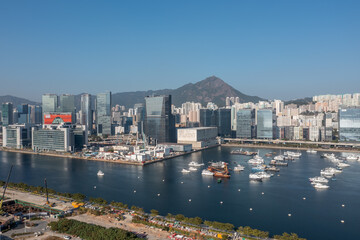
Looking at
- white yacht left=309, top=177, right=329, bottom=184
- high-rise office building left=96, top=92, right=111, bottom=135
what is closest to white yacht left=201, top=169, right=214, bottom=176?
white yacht left=309, top=177, right=329, bottom=184

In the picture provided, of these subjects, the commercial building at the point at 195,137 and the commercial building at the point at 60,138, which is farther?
the commercial building at the point at 195,137

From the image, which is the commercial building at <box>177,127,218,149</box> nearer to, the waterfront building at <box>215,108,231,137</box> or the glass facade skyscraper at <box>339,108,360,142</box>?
the waterfront building at <box>215,108,231,137</box>

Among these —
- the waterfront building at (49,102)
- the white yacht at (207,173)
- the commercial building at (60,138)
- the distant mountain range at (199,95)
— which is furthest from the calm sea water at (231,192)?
the distant mountain range at (199,95)

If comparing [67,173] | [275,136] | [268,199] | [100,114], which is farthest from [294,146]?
[100,114]

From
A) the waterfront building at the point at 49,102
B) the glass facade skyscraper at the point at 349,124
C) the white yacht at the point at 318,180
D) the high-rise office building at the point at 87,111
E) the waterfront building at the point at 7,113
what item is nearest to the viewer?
the white yacht at the point at 318,180

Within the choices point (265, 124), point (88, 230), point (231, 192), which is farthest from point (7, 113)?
point (88, 230)

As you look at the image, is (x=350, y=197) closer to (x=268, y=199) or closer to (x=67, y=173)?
(x=268, y=199)

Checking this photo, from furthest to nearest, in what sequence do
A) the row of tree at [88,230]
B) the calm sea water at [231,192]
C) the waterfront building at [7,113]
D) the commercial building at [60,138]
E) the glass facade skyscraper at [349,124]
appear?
the waterfront building at [7,113]
the glass facade skyscraper at [349,124]
the commercial building at [60,138]
the calm sea water at [231,192]
the row of tree at [88,230]

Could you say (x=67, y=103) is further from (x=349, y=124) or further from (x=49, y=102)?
(x=349, y=124)

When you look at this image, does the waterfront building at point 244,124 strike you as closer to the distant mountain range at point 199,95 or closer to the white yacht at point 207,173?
the white yacht at point 207,173
